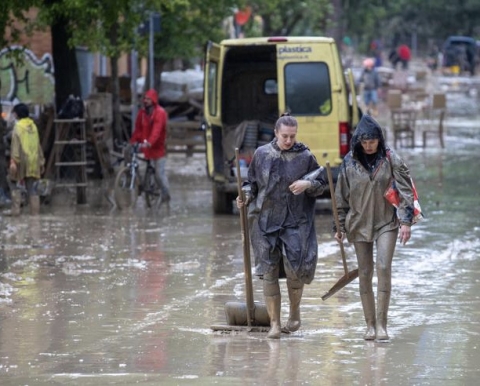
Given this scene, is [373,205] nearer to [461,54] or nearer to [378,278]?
[378,278]

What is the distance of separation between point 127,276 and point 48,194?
23.5 feet

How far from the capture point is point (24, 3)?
19328mm

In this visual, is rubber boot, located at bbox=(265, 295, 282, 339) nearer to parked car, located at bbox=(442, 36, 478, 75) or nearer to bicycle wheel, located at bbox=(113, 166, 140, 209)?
bicycle wheel, located at bbox=(113, 166, 140, 209)

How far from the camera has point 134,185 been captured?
19.6 meters

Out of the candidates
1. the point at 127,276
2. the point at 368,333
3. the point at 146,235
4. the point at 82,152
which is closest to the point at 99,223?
the point at 146,235

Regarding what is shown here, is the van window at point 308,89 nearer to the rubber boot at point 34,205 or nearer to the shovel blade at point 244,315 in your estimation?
the rubber boot at point 34,205

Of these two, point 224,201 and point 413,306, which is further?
point 224,201

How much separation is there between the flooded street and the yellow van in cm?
84

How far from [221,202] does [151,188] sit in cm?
153

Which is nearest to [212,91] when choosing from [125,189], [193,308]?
[125,189]

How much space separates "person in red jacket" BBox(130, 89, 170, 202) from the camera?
64.3 feet

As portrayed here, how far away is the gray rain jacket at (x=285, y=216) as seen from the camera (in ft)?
31.4

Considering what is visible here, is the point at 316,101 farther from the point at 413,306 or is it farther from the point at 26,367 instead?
the point at 26,367

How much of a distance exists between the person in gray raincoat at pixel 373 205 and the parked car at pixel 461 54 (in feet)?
216
